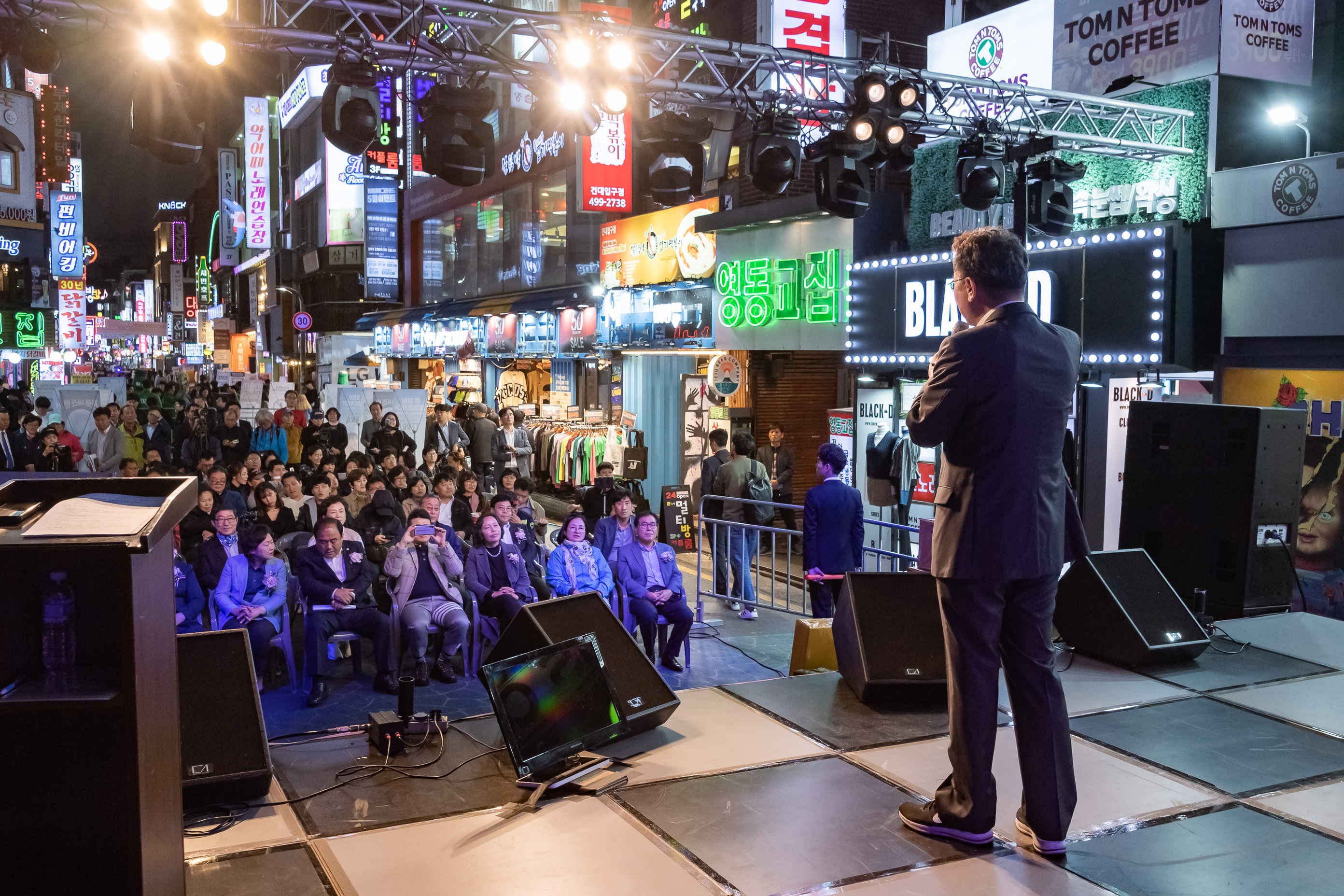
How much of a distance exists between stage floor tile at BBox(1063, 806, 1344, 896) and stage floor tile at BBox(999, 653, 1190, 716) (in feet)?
3.94

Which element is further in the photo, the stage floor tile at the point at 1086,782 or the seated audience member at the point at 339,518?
the seated audience member at the point at 339,518

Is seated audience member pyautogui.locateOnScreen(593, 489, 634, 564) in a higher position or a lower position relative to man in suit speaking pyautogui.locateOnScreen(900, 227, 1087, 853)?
lower

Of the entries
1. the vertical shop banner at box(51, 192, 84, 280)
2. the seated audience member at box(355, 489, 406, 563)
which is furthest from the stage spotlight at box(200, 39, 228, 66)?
the vertical shop banner at box(51, 192, 84, 280)

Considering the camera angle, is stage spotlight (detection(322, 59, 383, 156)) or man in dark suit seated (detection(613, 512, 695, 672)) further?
stage spotlight (detection(322, 59, 383, 156))

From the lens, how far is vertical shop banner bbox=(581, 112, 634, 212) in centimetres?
1781

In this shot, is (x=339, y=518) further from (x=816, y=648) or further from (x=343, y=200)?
(x=343, y=200)

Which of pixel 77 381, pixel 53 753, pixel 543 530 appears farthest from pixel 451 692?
pixel 77 381

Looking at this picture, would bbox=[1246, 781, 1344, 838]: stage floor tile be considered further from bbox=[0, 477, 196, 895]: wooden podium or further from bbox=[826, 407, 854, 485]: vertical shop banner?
bbox=[826, 407, 854, 485]: vertical shop banner

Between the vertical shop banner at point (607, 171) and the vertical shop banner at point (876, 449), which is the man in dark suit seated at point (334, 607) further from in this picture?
the vertical shop banner at point (607, 171)

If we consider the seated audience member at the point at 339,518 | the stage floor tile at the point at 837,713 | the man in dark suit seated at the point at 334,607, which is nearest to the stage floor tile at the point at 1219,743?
the stage floor tile at the point at 837,713

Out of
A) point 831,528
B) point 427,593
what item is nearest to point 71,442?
point 427,593

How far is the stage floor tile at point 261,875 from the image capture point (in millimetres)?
3324

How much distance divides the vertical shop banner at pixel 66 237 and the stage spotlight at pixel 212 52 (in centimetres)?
3813

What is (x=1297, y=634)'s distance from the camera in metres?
6.39
